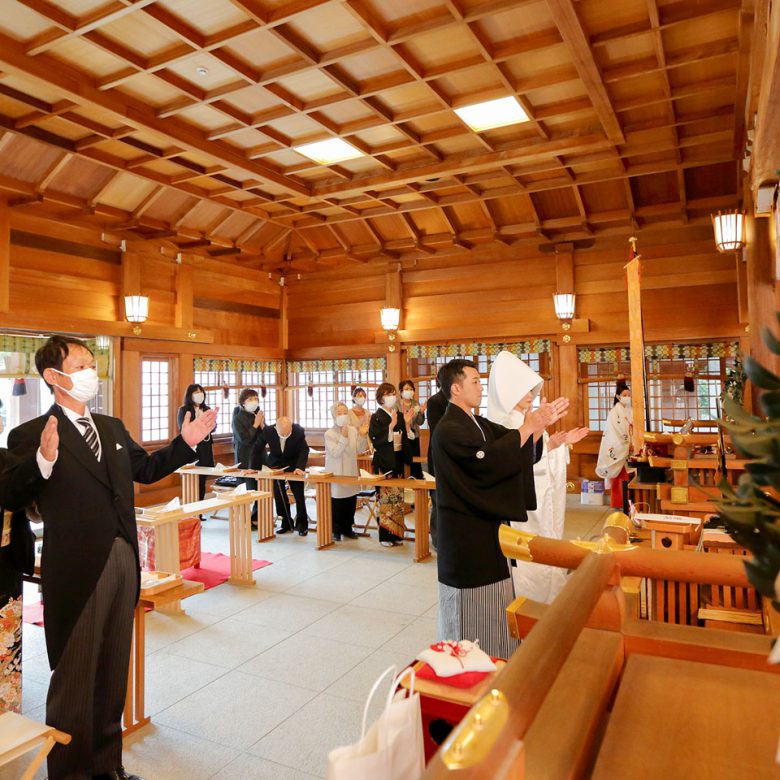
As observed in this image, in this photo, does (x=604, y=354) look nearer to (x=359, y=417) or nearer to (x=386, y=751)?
(x=359, y=417)

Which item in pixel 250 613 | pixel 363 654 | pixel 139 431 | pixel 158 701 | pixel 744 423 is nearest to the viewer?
pixel 744 423

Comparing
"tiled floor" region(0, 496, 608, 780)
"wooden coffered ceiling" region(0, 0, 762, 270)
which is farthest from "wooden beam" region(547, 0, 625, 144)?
"tiled floor" region(0, 496, 608, 780)

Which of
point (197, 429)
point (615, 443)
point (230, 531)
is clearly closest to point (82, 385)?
point (197, 429)

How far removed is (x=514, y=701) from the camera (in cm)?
84

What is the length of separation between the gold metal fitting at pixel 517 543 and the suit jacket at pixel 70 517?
68.9 inches

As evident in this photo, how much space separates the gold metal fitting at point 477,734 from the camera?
70cm

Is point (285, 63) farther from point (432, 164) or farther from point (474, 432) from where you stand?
point (474, 432)

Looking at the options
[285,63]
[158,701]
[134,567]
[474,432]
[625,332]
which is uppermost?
[285,63]

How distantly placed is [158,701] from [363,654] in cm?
135

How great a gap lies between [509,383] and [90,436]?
220 centimetres

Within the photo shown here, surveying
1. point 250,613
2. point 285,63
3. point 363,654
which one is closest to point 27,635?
point 250,613

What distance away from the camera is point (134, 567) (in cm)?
276

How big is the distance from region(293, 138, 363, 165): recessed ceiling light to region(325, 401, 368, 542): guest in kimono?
10.6 ft

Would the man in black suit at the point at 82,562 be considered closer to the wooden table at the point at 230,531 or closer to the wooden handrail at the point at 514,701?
the wooden handrail at the point at 514,701
